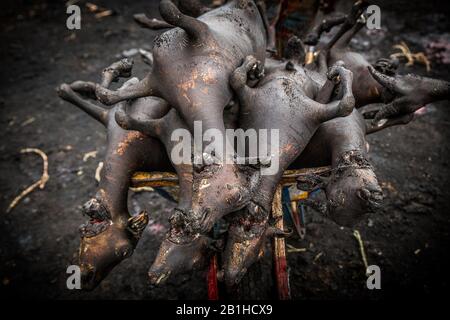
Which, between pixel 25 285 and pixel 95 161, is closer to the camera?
pixel 25 285

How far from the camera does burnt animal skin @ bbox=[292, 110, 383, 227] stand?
1619mm

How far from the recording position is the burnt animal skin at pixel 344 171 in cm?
162

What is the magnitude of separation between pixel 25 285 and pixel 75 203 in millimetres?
828

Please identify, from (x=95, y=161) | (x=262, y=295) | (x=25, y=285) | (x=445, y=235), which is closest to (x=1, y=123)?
(x=95, y=161)

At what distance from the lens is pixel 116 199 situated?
6.19ft

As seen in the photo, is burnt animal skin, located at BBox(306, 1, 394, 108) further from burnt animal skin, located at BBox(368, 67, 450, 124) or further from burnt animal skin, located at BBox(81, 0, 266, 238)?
burnt animal skin, located at BBox(81, 0, 266, 238)

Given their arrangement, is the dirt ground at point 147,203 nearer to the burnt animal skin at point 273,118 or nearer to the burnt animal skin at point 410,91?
the burnt animal skin at point 273,118

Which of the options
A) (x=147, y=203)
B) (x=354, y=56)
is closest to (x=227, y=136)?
(x=354, y=56)


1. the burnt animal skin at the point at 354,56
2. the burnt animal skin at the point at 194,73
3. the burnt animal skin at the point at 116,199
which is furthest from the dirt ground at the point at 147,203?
the burnt animal skin at the point at 194,73

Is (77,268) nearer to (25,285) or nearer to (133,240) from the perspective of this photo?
(133,240)

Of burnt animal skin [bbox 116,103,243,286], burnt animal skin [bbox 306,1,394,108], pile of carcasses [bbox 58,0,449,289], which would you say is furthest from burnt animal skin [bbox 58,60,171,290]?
burnt animal skin [bbox 306,1,394,108]

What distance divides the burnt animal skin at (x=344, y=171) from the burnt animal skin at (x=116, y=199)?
34.2 inches

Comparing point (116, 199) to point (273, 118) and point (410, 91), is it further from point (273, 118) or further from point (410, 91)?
point (410, 91)
